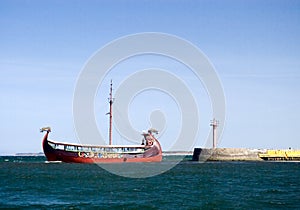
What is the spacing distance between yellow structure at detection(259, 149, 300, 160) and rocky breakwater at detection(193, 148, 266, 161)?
8.69 feet

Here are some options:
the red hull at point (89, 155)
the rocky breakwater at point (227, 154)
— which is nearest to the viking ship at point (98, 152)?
the red hull at point (89, 155)

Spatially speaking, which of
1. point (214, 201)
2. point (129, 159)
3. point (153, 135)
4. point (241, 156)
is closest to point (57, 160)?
point (129, 159)

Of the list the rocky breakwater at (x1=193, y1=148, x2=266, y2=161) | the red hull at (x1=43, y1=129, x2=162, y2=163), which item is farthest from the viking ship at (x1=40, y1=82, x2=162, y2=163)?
the rocky breakwater at (x1=193, y1=148, x2=266, y2=161)

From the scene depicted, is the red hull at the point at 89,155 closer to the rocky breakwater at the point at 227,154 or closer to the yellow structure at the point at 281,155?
the rocky breakwater at the point at 227,154

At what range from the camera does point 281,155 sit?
16238cm

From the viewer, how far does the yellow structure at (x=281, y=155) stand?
16062cm

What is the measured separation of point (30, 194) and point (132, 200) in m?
10.8

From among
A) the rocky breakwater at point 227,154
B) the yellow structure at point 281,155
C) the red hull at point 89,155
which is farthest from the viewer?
the yellow structure at point 281,155

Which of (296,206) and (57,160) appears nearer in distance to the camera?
(296,206)

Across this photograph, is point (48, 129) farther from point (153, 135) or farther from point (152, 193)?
point (152, 193)

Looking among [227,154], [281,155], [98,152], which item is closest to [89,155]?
[98,152]

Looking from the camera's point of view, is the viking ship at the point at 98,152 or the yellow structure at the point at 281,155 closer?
the viking ship at the point at 98,152

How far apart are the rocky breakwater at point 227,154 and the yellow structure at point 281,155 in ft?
8.69

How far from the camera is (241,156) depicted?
15775 cm
